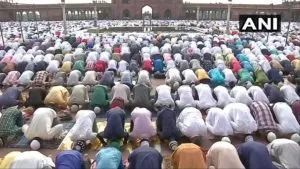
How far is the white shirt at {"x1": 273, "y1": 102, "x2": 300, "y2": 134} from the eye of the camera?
6.72m

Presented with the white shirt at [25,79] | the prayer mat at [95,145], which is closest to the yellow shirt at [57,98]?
the prayer mat at [95,145]

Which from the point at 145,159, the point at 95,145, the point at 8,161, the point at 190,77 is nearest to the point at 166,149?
the point at 95,145

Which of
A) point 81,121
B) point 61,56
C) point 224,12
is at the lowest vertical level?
point 81,121

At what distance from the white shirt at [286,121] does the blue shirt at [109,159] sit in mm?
3549

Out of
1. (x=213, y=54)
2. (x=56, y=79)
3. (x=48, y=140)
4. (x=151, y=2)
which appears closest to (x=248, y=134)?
(x=48, y=140)

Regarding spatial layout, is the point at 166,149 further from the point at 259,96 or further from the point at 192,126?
the point at 259,96

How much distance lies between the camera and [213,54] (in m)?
14.3

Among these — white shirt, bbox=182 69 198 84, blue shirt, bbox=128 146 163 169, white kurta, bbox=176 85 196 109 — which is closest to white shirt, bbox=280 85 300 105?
white kurta, bbox=176 85 196 109

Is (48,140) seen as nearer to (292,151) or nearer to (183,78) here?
(292,151)

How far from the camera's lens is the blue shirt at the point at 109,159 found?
4699 millimetres

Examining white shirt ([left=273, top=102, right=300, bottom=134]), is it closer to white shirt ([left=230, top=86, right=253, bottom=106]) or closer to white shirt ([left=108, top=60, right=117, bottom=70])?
white shirt ([left=230, top=86, right=253, bottom=106])

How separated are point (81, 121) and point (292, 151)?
369 centimetres

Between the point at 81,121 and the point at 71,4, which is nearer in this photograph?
the point at 81,121

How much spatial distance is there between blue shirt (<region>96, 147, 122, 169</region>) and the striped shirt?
3264mm
